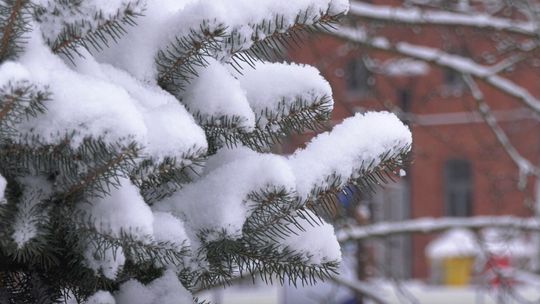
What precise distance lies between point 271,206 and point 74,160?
1.10 ft

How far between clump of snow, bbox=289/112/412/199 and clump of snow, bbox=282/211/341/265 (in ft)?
0.31

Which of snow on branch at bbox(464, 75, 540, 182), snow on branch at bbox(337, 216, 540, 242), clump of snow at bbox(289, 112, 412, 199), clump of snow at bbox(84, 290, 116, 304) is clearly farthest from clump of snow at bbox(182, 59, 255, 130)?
snow on branch at bbox(464, 75, 540, 182)

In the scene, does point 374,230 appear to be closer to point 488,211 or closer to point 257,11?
point 257,11

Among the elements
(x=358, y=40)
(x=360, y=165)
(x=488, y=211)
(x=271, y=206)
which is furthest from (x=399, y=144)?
(x=488, y=211)

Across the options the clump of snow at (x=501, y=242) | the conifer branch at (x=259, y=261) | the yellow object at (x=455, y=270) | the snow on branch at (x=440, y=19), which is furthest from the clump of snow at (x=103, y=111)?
the yellow object at (x=455, y=270)

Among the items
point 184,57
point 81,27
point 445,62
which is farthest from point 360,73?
point 81,27

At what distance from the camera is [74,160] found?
1259 millimetres

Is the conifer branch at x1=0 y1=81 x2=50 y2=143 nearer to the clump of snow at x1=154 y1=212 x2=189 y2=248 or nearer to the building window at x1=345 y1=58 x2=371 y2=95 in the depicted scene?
the clump of snow at x1=154 y1=212 x2=189 y2=248

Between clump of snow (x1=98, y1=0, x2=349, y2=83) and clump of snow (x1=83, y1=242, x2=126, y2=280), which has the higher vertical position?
clump of snow (x1=98, y1=0, x2=349, y2=83)

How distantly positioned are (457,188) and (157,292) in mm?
23030

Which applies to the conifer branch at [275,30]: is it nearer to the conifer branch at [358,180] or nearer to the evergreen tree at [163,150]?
the evergreen tree at [163,150]

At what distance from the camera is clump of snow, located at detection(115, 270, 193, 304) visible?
153cm

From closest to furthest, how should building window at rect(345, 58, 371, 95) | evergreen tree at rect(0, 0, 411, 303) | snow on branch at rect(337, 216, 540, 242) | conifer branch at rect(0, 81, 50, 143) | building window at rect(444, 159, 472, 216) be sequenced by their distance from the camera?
conifer branch at rect(0, 81, 50, 143)
evergreen tree at rect(0, 0, 411, 303)
snow on branch at rect(337, 216, 540, 242)
building window at rect(345, 58, 371, 95)
building window at rect(444, 159, 472, 216)

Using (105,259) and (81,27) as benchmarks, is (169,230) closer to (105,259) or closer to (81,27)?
(105,259)
